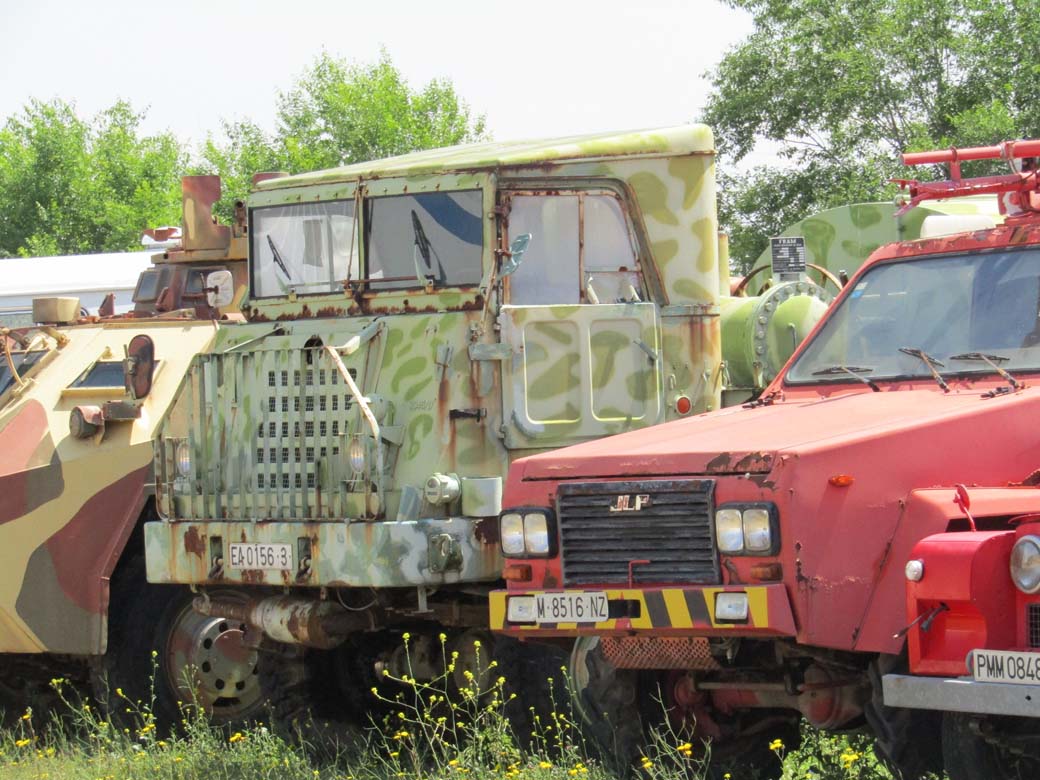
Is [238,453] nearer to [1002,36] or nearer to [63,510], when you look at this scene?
[63,510]

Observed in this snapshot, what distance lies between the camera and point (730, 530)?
665cm

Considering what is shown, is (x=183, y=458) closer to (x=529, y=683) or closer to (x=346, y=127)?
(x=529, y=683)

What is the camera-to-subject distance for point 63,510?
1083cm

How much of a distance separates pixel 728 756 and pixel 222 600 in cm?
341

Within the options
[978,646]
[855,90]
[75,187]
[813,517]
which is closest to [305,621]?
[813,517]

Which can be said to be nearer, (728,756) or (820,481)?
(820,481)

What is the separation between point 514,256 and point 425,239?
0.81 meters

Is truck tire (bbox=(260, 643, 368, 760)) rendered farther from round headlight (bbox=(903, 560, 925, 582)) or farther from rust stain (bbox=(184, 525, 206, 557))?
round headlight (bbox=(903, 560, 925, 582))

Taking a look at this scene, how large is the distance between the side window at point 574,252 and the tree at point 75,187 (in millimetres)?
34783

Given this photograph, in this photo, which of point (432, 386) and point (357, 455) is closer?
point (357, 455)

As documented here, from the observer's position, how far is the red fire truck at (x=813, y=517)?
21.4 feet

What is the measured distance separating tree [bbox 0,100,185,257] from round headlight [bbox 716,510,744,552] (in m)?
38.2

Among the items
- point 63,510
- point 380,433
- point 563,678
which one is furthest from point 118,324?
point 563,678

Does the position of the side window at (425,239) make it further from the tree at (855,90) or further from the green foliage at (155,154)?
the green foliage at (155,154)
